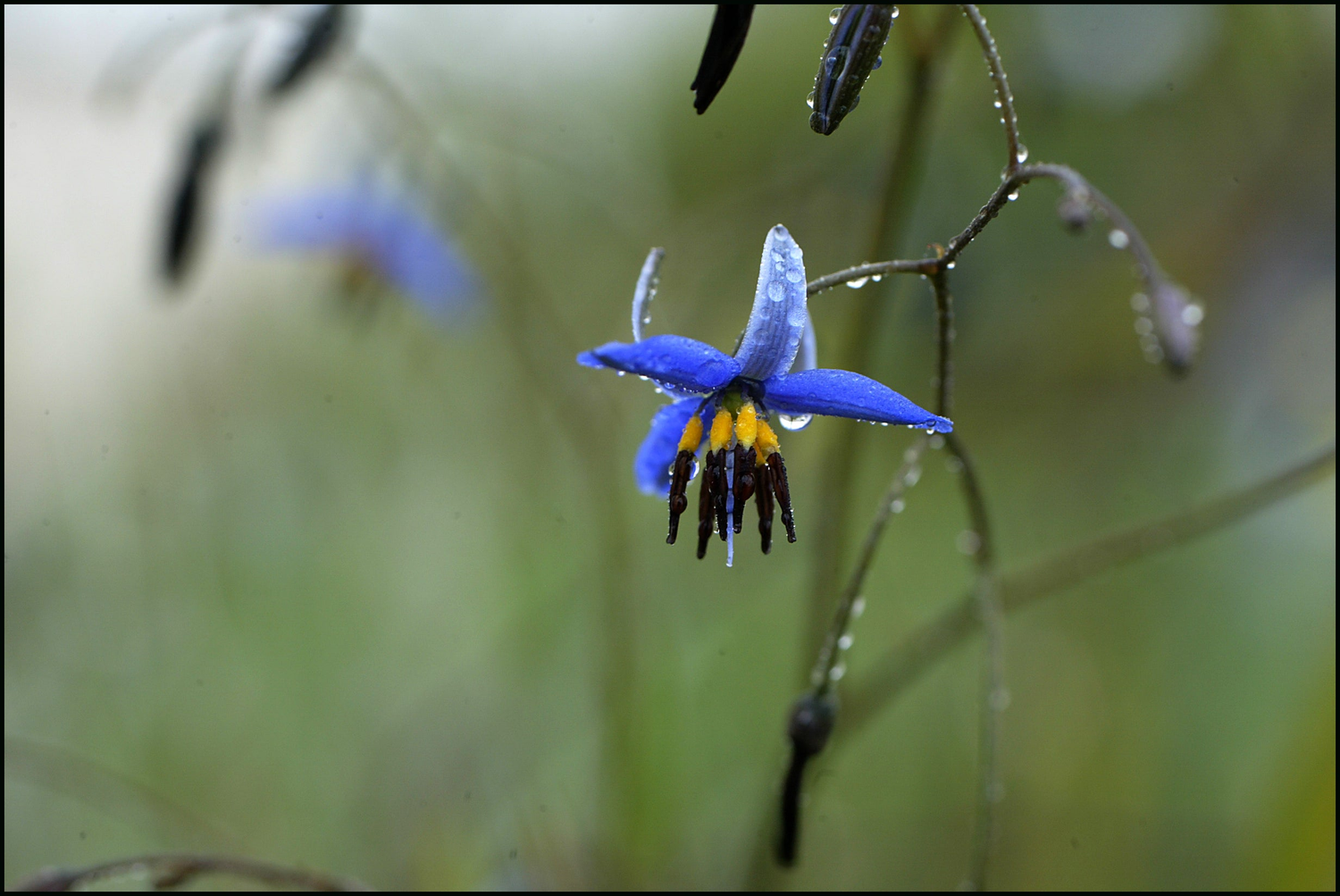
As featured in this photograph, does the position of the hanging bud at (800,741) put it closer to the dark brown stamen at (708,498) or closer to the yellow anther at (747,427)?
the dark brown stamen at (708,498)

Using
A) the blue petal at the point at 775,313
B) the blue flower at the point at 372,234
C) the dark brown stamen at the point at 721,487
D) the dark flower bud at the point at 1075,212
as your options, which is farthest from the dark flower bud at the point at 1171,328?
the blue flower at the point at 372,234

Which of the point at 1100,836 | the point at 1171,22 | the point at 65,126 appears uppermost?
the point at 1171,22

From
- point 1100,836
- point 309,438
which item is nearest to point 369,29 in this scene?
point 309,438

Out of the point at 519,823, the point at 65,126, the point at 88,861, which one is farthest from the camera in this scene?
the point at 65,126

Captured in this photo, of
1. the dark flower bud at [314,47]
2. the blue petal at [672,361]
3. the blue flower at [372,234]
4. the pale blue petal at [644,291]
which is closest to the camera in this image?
the blue petal at [672,361]

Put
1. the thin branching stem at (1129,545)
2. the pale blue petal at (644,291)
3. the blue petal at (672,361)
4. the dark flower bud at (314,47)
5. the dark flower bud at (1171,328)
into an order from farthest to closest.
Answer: the dark flower bud at (314,47)
the thin branching stem at (1129,545)
the dark flower bud at (1171,328)
the pale blue petal at (644,291)
the blue petal at (672,361)

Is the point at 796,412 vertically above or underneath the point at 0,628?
above

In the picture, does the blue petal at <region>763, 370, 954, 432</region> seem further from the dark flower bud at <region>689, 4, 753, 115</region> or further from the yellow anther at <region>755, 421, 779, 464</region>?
the dark flower bud at <region>689, 4, 753, 115</region>

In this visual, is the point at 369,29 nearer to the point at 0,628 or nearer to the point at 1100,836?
the point at 0,628
